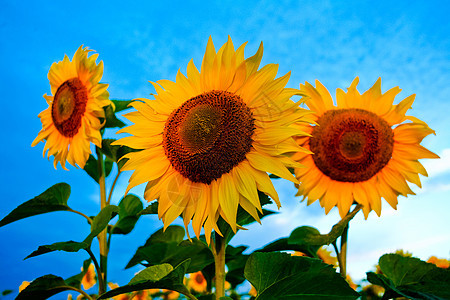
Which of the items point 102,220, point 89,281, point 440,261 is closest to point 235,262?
point 102,220

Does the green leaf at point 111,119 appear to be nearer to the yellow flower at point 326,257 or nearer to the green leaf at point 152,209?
the green leaf at point 152,209

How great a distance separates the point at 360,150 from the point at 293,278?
4.05ft

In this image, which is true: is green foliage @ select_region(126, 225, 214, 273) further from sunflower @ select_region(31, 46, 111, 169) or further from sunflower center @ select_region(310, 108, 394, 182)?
sunflower center @ select_region(310, 108, 394, 182)

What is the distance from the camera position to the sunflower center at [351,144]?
2.43m

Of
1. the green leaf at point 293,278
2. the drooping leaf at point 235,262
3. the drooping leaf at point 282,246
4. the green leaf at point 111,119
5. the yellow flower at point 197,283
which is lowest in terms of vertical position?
the green leaf at point 293,278

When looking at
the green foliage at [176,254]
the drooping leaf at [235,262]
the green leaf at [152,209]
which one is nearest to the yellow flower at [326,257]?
the drooping leaf at [235,262]

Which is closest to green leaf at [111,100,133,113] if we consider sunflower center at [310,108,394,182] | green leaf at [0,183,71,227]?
green leaf at [0,183,71,227]

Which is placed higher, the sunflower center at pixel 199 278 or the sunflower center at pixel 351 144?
the sunflower center at pixel 199 278

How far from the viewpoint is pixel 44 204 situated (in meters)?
2.53

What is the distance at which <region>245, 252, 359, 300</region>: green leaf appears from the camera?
1452 mm

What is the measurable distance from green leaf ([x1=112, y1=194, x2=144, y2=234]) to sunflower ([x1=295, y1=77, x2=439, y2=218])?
3.66ft

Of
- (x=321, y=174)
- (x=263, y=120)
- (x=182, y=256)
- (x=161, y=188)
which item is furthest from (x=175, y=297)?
(x=263, y=120)

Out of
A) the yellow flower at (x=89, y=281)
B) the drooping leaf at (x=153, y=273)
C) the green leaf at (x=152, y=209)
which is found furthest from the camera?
the yellow flower at (x=89, y=281)

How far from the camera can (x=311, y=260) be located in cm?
161
